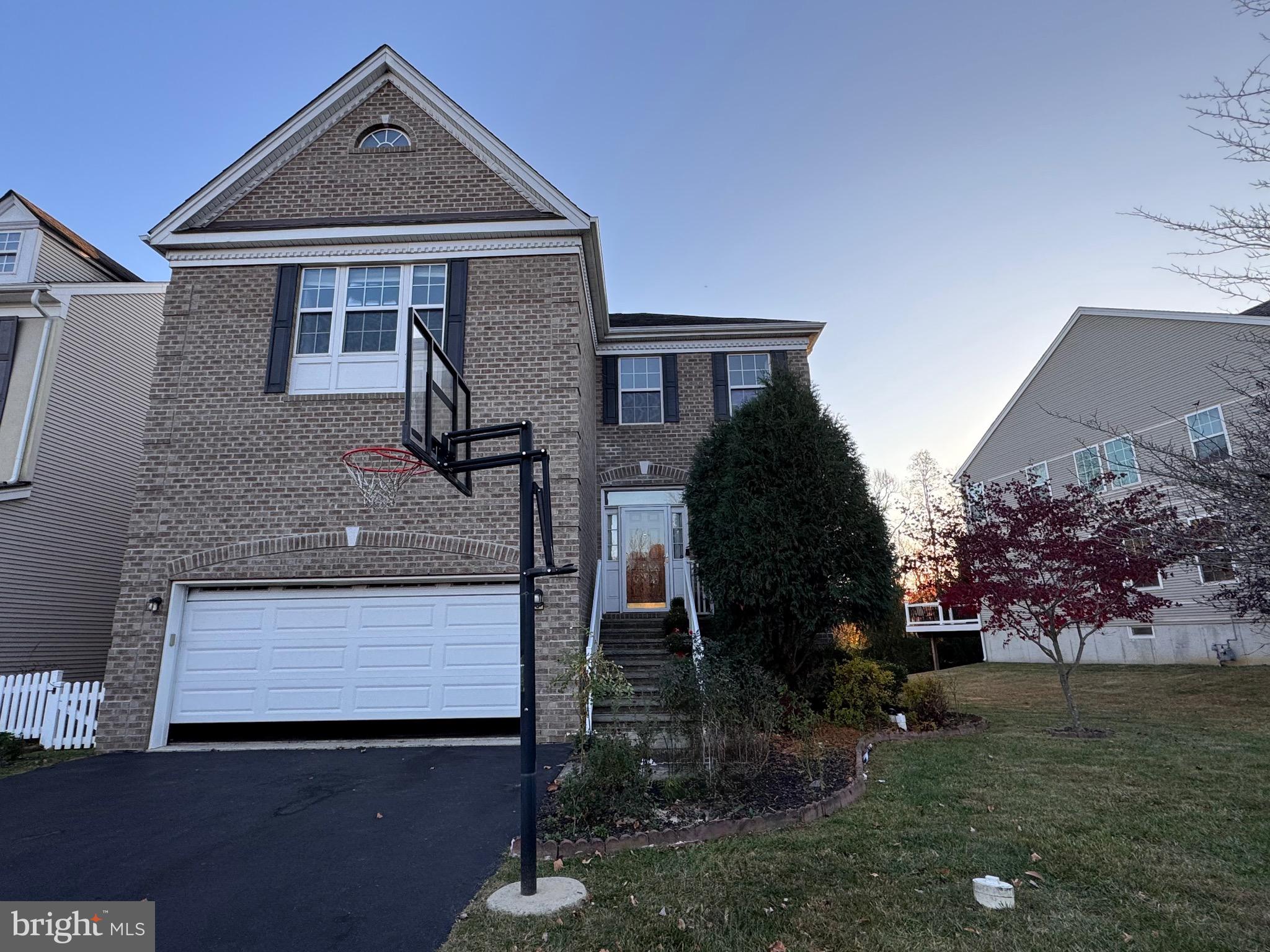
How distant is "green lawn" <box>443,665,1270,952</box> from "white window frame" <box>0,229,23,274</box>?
16.6 metres

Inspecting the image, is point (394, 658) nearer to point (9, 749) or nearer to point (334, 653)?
point (334, 653)

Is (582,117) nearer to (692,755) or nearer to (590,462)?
(590,462)

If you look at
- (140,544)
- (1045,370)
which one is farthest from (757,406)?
(1045,370)

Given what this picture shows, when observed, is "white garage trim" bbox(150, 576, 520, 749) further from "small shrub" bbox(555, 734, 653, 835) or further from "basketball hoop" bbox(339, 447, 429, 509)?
"small shrub" bbox(555, 734, 653, 835)

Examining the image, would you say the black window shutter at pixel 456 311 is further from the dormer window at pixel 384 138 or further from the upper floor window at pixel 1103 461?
the upper floor window at pixel 1103 461

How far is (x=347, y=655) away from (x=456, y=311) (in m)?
5.32

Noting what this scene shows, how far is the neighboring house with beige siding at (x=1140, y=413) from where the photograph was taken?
50.3 feet

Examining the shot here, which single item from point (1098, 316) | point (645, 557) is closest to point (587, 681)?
point (645, 557)

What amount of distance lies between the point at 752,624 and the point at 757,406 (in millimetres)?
3372

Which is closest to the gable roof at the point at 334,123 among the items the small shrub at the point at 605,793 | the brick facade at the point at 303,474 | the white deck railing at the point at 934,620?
the brick facade at the point at 303,474

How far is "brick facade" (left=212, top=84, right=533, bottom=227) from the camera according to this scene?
10477 millimetres

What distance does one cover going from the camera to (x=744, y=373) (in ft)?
46.1

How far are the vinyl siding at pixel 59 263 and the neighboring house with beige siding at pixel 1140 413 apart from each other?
20549 mm

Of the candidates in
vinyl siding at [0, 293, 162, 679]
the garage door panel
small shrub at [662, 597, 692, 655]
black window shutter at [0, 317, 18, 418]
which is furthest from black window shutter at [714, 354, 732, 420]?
black window shutter at [0, 317, 18, 418]
